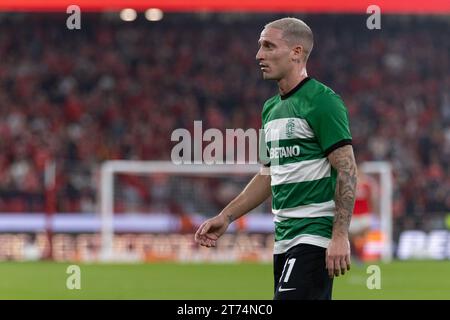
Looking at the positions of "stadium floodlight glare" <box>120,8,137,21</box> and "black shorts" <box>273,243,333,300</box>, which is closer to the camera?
"black shorts" <box>273,243,333,300</box>

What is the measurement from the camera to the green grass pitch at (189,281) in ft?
34.9

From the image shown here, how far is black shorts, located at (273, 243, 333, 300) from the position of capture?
180 inches

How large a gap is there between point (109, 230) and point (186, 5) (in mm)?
4058

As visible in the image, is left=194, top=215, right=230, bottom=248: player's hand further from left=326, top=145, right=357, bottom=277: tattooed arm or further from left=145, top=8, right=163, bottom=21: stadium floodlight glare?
left=145, top=8, right=163, bottom=21: stadium floodlight glare

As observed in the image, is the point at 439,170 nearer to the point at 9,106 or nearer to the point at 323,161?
the point at 9,106

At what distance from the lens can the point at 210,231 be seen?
16.6 ft

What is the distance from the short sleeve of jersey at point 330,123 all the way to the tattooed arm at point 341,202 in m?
0.04

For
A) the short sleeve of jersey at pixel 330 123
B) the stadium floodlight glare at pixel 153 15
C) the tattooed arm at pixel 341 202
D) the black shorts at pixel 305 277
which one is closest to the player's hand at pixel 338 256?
the tattooed arm at pixel 341 202

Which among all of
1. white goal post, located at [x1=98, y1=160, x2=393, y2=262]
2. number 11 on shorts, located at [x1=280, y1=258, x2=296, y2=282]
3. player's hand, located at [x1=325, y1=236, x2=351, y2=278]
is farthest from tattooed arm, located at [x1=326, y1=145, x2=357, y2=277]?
white goal post, located at [x1=98, y1=160, x2=393, y2=262]

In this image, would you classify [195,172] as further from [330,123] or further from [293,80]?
[330,123]

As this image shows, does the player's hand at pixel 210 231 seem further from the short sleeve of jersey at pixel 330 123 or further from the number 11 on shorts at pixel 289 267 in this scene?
the short sleeve of jersey at pixel 330 123

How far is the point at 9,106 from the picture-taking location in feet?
75.6

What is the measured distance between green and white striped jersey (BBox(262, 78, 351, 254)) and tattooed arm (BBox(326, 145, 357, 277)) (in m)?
0.06
